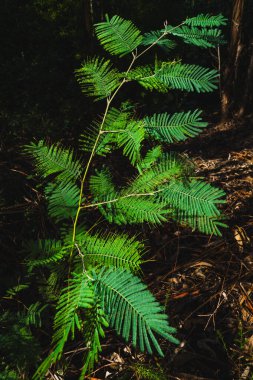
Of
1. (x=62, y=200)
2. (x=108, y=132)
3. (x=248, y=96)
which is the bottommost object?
(x=62, y=200)

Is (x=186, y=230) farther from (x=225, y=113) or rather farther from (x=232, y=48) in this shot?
(x=232, y=48)

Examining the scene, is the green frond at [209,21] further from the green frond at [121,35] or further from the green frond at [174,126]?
the green frond at [174,126]

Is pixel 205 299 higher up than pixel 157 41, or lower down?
lower down

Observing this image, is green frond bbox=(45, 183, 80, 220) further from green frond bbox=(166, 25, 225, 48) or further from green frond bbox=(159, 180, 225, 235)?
green frond bbox=(166, 25, 225, 48)

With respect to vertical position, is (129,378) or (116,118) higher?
(116,118)

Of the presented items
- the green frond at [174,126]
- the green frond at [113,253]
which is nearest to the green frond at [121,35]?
the green frond at [174,126]

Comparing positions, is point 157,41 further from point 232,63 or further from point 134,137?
point 232,63

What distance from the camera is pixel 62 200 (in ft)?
3.37

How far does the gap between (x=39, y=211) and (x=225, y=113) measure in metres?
2.41

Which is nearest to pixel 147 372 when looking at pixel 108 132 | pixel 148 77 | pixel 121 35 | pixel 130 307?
pixel 130 307

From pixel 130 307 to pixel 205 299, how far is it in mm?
1038

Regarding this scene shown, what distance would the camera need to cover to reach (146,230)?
1963mm

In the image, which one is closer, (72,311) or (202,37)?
(72,311)

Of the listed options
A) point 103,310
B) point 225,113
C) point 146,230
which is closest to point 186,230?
point 146,230
